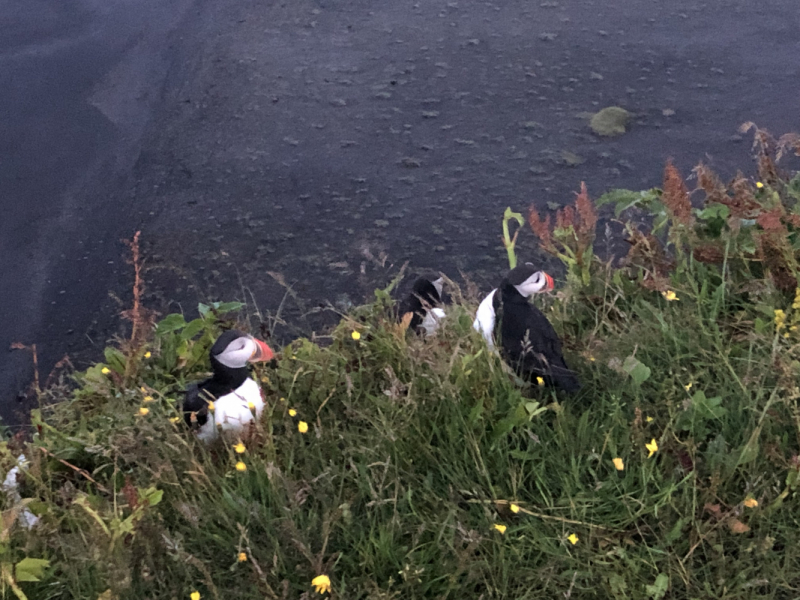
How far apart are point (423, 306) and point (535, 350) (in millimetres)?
699

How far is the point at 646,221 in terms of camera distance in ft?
12.6

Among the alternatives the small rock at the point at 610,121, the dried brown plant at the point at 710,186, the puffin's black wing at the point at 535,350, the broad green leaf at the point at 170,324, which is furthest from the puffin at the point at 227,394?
the small rock at the point at 610,121

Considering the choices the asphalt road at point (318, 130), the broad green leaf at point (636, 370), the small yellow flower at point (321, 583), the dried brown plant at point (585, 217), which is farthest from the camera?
the asphalt road at point (318, 130)

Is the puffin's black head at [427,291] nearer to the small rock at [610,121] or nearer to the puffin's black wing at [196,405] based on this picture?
the puffin's black wing at [196,405]

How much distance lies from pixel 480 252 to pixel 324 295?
0.87 meters

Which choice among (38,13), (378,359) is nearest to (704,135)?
(378,359)

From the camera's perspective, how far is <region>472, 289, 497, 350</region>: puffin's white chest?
8.70ft

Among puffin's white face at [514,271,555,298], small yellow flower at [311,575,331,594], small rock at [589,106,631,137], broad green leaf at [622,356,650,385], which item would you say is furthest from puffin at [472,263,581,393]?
small rock at [589,106,631,137]

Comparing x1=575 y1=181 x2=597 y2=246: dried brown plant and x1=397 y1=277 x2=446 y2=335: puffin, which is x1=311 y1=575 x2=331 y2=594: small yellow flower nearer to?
x1=397 y1=277 x2=446 y2=335: puffin

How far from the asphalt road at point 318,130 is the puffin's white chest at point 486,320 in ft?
2.27

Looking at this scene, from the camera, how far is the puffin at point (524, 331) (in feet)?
7.79

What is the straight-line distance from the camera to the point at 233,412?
2.40 metres

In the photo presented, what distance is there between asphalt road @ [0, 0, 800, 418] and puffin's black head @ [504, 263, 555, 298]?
807mm

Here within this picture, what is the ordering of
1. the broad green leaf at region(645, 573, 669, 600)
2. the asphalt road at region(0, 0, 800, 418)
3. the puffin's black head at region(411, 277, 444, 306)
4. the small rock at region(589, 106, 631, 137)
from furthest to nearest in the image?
the small rock at region(589, 106, 631, 137) → the asphalt road at region(0, 0, 800, 418) → the puffin's black head at region(411, 277, 444, 306) → the broad green leaf at region(645, 573, 669, 600)
